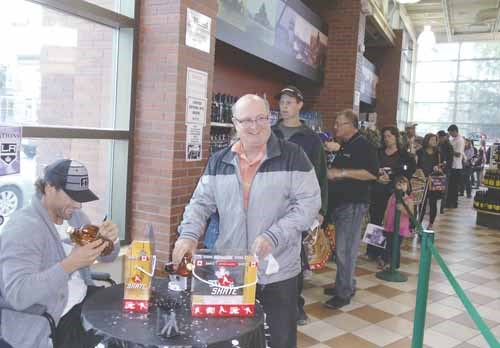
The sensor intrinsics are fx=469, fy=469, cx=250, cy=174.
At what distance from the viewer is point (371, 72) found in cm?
1099

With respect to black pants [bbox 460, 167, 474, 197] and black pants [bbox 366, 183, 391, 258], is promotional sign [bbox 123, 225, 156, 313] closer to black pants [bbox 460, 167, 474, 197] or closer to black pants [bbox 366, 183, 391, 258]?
black pants [bbox 366, 183, 391, 258]

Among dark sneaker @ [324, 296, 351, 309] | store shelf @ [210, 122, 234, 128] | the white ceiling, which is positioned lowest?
dark sneaker @ [324, 296, 351, 309]

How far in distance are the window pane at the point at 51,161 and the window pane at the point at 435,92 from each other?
17.1 m

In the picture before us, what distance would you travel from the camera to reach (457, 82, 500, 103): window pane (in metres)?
17.2

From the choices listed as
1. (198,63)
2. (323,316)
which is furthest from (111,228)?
(323,316)

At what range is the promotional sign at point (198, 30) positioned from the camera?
11.3 feet

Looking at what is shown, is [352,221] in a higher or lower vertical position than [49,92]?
lower

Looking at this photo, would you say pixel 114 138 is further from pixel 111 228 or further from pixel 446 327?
pixel 446 327

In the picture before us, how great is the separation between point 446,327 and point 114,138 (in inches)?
114

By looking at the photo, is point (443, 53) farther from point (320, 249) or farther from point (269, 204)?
point (269, 204)

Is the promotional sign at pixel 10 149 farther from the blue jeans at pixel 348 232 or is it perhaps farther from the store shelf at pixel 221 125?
the blue jeans at pixel 348 232

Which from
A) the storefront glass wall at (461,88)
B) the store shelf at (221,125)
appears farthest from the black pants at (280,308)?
the storefront glass wall at (461,88)

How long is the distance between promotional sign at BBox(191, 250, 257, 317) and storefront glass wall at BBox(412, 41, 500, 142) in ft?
56.5

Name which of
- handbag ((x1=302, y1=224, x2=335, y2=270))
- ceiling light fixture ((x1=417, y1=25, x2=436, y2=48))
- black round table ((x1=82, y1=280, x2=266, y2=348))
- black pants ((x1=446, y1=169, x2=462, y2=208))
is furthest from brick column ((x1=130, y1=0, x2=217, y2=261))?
black pants ((x1=446, y1=169, x2=462, y2=208))
